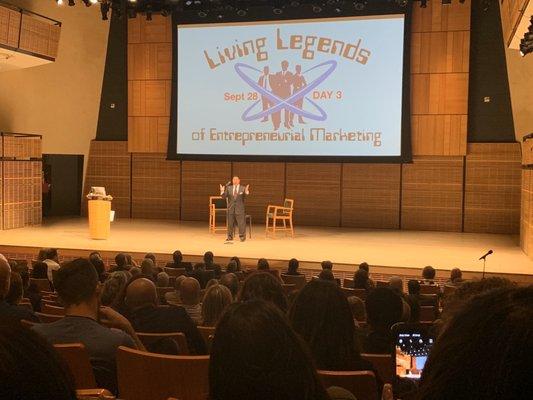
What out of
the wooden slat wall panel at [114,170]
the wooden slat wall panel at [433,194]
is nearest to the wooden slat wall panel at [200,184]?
the wooden slat wall panel at [114,170]

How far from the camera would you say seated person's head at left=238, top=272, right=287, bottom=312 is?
353cm

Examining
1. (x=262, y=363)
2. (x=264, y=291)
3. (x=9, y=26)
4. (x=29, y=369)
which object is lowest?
(x=264, y=291)

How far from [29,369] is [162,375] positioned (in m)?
1.73

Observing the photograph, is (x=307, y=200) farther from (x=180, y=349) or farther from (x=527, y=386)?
(x=527, y=386)

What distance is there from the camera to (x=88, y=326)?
2.91 m

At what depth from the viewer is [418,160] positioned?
14008mm

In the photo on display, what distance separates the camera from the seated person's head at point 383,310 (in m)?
3.27

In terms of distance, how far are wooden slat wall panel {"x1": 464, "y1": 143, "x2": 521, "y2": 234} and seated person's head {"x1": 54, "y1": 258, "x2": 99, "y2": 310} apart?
1173 cm

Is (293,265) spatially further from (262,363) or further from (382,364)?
(262,363)

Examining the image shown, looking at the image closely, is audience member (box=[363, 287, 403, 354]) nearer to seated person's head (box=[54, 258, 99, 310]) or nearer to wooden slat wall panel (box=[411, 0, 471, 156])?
seated person's head (box=[54, 258, 99, 310])

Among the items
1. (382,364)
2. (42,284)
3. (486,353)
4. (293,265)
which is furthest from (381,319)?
(293,265)

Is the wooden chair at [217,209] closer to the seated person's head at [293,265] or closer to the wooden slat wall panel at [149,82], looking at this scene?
the wooden slat wall panel at [149,82]

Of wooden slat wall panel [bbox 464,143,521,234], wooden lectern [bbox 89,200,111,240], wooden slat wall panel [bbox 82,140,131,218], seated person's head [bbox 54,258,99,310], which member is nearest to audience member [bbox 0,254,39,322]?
seated person's head [bbox 54,258,99,310]

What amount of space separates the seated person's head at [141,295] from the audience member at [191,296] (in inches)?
25.4
